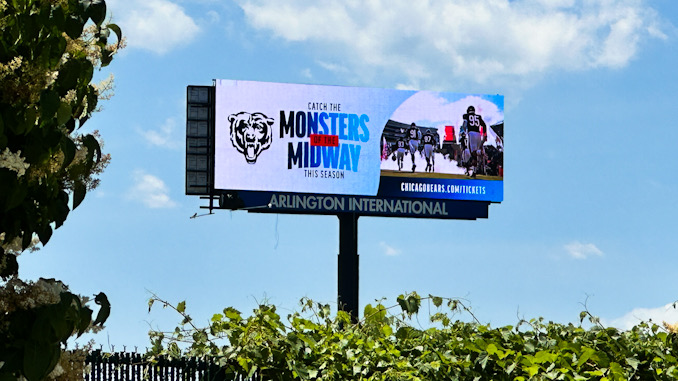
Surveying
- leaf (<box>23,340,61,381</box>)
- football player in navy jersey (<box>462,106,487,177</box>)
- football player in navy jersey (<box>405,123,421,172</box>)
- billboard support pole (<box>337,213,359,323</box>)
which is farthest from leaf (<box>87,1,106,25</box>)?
football player in navy jersey (<box>462,106,487,177</box>)

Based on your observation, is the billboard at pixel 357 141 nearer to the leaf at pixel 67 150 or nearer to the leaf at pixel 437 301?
the leaf at pixel 437 301

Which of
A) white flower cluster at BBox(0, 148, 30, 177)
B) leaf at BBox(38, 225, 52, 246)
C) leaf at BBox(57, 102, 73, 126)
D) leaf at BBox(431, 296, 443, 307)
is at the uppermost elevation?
leaf at BBox(57, 102, 73, 126)

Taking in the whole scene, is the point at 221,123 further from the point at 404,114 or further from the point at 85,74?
the point at 85,74

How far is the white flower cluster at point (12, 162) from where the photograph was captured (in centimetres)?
403

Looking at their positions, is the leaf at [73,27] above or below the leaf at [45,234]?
above

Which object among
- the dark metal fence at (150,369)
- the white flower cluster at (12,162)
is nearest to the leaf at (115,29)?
the white flower cluster at (12,162)

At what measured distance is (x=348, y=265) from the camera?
21.6m

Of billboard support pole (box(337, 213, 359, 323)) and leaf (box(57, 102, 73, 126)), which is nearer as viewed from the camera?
leaf (box(57, 102, 73, 126))

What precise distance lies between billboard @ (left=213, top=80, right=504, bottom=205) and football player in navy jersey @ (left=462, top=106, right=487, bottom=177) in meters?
0.03

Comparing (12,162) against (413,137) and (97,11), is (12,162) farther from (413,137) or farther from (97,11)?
(413,137)

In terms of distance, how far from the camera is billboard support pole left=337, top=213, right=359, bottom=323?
21500mm

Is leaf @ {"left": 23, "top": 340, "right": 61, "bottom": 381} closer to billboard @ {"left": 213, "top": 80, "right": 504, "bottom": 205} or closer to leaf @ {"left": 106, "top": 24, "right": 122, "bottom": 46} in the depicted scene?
leaf @ {"left": 106, "top": 24, "right": 122, "bottom": 46}

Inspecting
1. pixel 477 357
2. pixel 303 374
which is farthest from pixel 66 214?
pixel 477 357

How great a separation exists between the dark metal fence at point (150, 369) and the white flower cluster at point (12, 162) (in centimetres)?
350
